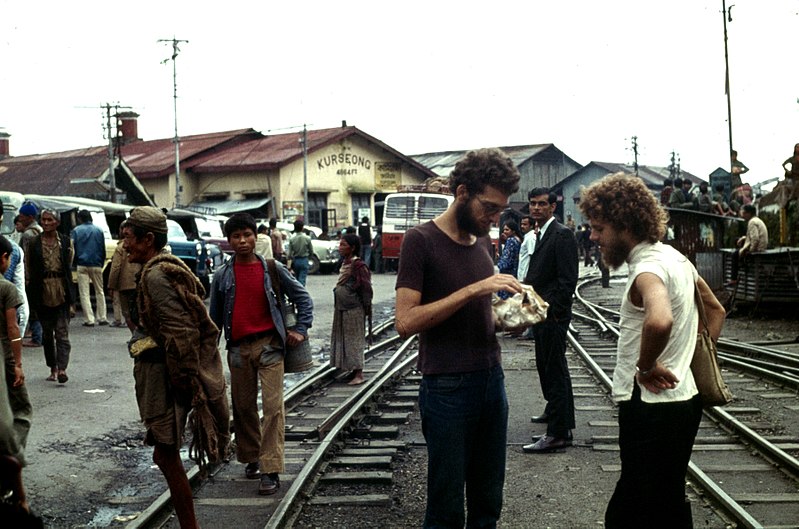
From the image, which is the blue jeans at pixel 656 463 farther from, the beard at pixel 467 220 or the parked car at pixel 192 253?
the parked car at pixel 192 253

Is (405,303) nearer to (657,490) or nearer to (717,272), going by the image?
(657,490)

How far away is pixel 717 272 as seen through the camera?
2175 cm

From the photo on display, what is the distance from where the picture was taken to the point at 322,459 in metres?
7.30

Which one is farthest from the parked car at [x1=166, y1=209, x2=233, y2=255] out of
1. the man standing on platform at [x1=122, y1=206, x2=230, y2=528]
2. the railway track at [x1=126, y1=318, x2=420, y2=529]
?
the man standing on platform at [x1=122, y1=206, x2=230, y2=528]

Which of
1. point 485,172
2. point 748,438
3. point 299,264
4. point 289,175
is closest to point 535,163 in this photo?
point 289,175

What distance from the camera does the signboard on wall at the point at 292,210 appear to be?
161 ft

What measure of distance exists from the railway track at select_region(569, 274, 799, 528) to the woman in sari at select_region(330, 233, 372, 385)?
107 inches

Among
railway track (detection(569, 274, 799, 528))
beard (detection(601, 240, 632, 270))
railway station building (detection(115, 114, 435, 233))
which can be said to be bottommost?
railway track (detection(569, 274, 799, 528))

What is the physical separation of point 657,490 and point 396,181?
49.1 meters


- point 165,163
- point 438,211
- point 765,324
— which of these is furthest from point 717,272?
point 165,163

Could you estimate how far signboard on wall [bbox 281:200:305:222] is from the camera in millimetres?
48969

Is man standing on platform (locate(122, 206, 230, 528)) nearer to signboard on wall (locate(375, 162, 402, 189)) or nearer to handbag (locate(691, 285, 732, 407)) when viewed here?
handbag (locate(691, 285, 732, 407))

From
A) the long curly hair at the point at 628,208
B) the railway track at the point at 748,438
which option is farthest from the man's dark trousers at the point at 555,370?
the long curly hair at the point at 628,208

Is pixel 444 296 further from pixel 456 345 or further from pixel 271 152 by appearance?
pixel 271 152
